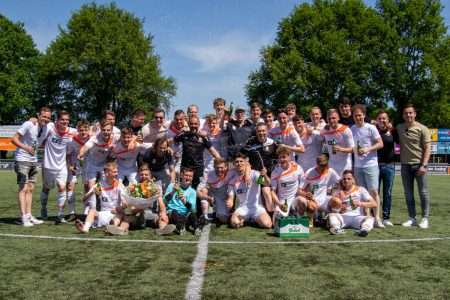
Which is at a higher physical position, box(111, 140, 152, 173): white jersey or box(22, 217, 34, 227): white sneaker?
box(111, 140, 152, 173): white jersey

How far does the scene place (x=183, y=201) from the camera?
756 cm

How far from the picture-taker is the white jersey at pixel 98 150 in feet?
27.1

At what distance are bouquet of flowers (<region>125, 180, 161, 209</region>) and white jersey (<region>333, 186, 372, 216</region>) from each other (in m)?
2.99

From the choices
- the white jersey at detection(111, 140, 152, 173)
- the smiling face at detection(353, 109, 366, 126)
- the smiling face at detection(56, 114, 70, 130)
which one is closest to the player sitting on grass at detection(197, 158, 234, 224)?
the white jersey at detection(111, 140, 152, 173)

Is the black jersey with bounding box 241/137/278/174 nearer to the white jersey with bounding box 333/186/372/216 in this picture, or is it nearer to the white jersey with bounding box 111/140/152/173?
the white jersey with bounding box 333/186/372/216

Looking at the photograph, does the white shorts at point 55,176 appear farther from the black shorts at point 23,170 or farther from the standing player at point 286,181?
the standing player at point 286,181

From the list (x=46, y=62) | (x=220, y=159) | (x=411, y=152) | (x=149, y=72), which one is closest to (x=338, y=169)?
(x=411, y=152)

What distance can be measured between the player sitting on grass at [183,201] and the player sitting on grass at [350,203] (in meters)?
2.21

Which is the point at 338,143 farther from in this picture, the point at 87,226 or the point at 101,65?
the point at 101,65

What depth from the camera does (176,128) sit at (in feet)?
28.9

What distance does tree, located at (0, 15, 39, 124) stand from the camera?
43.2 metres

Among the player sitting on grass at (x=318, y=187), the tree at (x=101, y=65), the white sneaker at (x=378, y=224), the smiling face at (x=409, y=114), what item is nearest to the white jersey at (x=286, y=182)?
the player sitting on grass at (x=318, y=187)

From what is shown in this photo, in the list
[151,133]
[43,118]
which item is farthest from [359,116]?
[43,118]

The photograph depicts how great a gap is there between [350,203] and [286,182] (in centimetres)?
115
